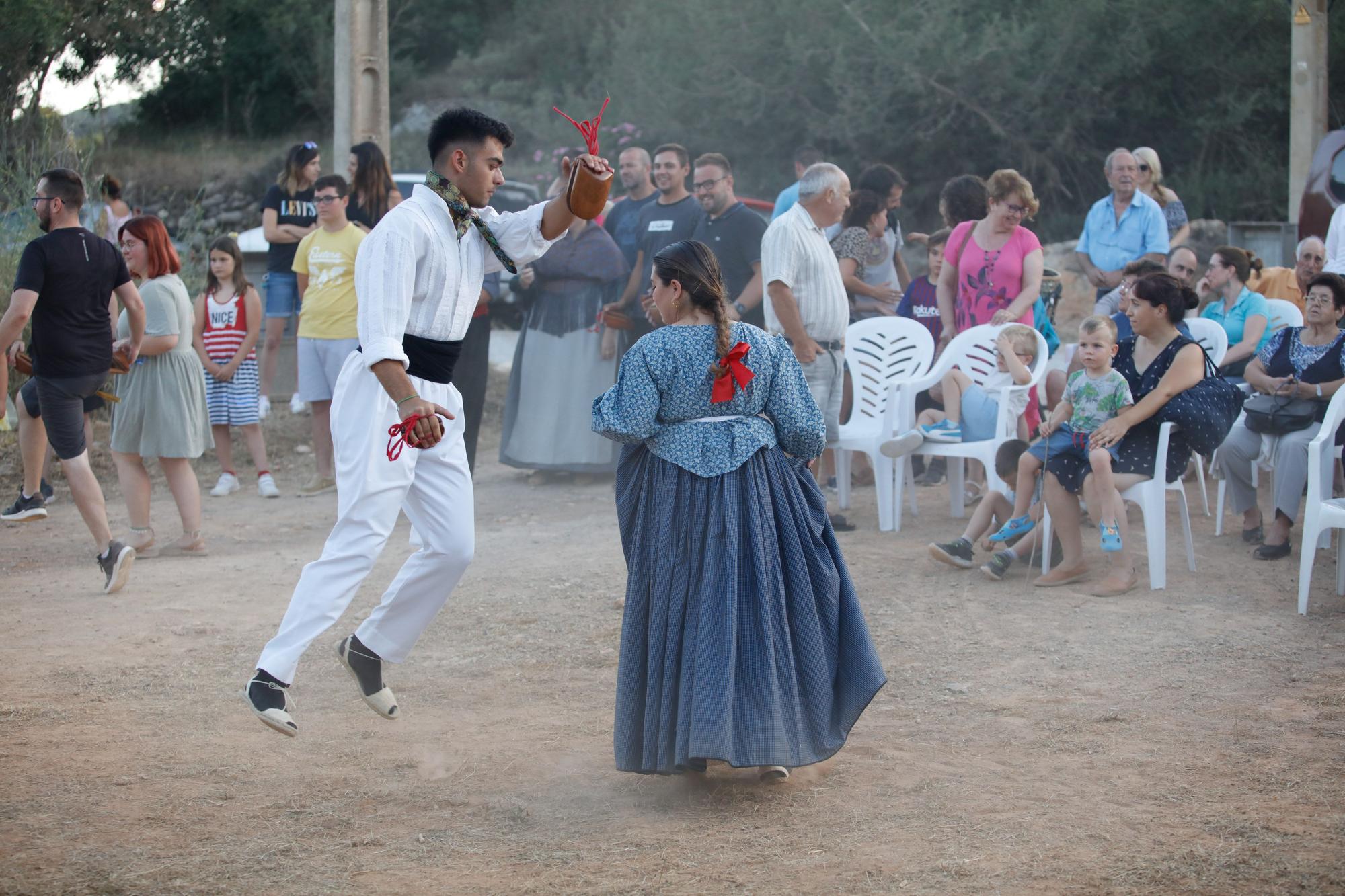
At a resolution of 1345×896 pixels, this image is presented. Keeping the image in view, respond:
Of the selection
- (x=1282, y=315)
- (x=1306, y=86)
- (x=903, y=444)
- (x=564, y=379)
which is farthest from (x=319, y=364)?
(x=1306, y=86)

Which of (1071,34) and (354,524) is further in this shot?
(1071,34)

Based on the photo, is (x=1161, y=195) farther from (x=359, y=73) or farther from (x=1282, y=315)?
(x=359, y=73)

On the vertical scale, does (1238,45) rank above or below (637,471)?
above

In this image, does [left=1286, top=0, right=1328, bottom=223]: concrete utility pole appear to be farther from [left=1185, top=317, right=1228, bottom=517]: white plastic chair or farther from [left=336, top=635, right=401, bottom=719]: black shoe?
[left=336, top=635, right=401, bottom=719]: black shoe

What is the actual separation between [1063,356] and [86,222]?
996cm

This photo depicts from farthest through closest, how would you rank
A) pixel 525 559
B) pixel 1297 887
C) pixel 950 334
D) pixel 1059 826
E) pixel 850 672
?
pixel 950 334 → pixel 525 559 → pixel 850 672 → pixel 1059 826 → pixel 1297 887

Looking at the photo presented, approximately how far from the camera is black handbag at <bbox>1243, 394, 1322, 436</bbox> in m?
7.02

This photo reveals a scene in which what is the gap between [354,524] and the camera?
14.1ft

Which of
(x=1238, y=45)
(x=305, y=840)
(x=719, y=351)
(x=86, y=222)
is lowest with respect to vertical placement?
(x=305, y=840)

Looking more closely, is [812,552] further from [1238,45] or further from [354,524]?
[1238,45]

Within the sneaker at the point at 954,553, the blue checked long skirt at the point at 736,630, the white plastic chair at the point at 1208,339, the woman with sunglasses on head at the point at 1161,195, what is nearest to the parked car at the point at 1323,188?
the woman with sunglasses on head at the point at 1161,195

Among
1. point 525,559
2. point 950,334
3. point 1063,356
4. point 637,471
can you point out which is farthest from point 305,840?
point 1063,356

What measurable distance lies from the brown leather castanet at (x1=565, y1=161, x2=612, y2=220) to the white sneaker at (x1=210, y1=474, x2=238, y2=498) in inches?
233

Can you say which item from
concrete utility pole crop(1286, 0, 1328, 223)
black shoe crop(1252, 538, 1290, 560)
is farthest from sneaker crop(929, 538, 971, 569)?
concrete utility pole crop(1286, 0, 1328, 223)
